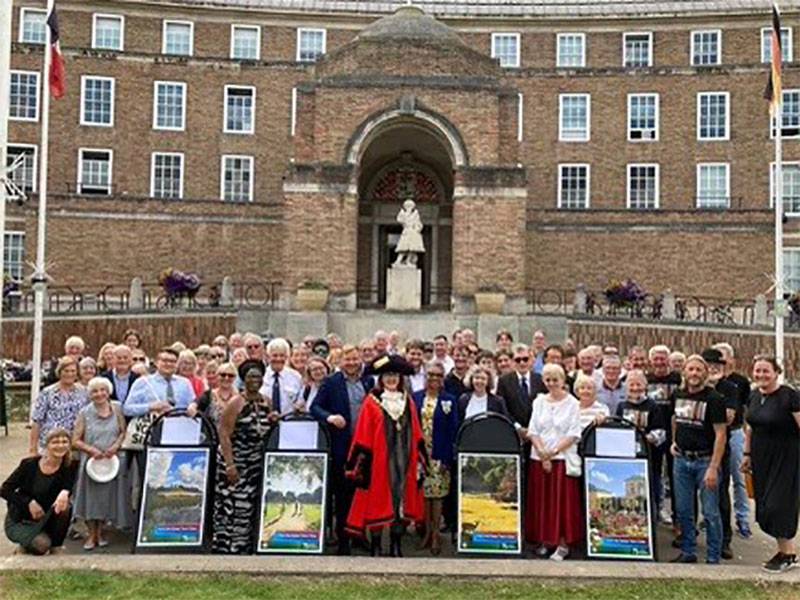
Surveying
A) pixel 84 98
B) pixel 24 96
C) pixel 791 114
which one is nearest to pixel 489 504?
pixel 84 98

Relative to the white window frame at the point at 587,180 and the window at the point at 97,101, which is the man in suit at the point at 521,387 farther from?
the window at the point at 97,101

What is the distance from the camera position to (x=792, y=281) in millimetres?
36000

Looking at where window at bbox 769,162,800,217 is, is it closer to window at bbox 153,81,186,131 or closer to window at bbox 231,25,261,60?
window at bbox 231,25,261,60

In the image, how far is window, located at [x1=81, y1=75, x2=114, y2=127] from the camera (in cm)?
3925

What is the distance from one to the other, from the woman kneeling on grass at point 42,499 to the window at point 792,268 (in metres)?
34.4

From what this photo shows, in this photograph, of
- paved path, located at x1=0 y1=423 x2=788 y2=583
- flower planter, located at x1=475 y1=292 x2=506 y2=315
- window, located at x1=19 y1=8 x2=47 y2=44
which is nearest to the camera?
paved path, located at x1=0 y1=423 x2=788 y2=583

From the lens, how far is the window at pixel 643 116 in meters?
40.1

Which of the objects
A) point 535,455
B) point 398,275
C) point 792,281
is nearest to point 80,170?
point 398,275

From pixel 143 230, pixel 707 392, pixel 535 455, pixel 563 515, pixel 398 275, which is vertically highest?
pixel 143 230

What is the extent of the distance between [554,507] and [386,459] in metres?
1.81

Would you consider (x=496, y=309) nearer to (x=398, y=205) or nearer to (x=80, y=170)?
(x=398, y=205)

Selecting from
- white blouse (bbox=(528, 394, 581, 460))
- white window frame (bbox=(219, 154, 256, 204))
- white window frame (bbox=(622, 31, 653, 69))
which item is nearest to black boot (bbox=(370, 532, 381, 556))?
white blouse (bbox=(528, 394, 581, 460))

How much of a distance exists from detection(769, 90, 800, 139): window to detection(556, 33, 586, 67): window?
10461 mm

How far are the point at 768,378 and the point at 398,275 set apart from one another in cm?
1857
